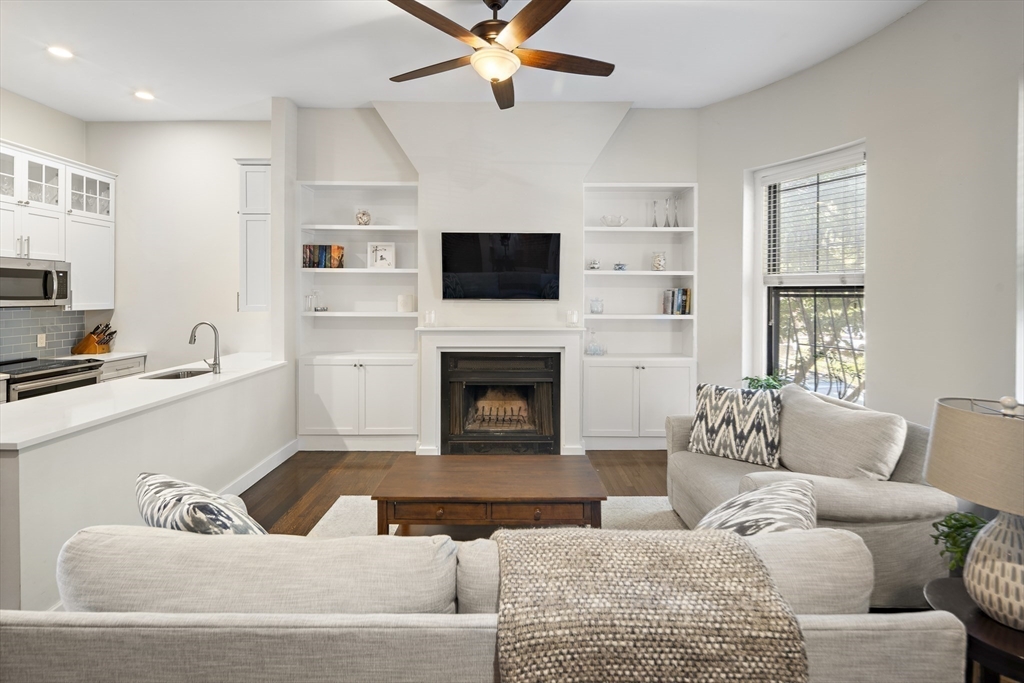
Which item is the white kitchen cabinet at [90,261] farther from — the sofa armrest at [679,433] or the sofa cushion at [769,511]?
the sofa cushion at [769,511]

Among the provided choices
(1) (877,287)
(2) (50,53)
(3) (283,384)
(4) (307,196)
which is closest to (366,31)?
(4) (307,196)

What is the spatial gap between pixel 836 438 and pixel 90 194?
18.7 ft

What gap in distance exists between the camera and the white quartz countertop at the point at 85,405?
2066 millimetres

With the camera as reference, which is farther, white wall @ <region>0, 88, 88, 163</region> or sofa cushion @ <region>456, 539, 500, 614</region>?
white wall @ <region>0, 88, 88, 163</region>

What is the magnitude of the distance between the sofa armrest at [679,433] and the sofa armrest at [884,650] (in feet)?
7.00

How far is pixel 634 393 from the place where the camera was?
4.61 metres

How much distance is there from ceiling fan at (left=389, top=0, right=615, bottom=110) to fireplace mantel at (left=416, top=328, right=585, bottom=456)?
1916 millimetres

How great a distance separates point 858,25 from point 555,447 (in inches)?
136

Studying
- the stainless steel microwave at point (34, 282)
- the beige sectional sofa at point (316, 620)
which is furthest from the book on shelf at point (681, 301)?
the stainless steel microwave at point (34, 282)

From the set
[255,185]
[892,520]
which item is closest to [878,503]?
[892,520]

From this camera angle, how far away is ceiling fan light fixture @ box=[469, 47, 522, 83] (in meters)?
2.60

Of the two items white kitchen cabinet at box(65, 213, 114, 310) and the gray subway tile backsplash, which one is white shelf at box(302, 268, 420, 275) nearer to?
white kitchen cabinet at box(65, 213, 114, 310)

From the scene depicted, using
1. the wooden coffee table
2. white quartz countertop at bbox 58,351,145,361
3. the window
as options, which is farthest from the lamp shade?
white quartz countertop at bbox 58,351,145,361

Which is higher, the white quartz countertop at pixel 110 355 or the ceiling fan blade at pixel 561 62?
the ceiling fan blade at pixel 561 62
